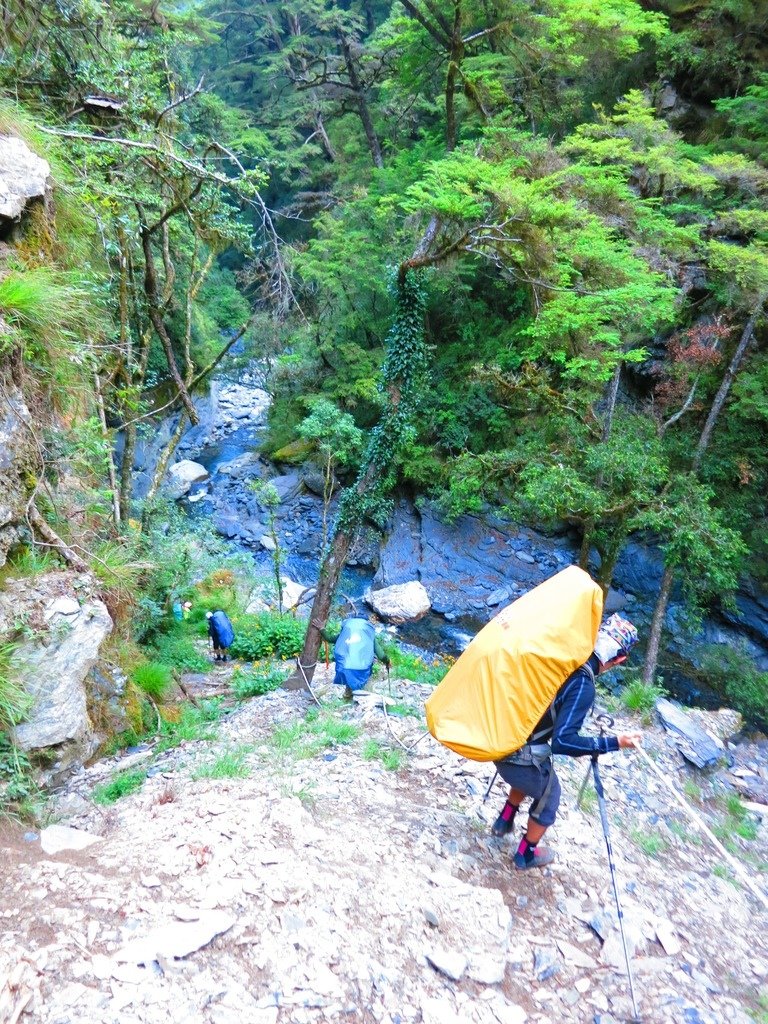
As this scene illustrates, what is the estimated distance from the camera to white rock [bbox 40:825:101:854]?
147 inches

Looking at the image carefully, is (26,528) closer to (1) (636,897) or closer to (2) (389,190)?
(1) (636,897)

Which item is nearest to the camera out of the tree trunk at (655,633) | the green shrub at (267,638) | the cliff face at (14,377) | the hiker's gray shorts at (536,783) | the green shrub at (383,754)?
the hiker's gray shorts at (536,783)

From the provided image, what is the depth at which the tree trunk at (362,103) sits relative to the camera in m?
18.8

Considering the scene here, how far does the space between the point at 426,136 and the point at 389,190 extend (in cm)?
219

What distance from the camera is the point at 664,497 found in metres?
10.0

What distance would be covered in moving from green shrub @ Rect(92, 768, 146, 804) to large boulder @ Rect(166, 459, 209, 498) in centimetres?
1250

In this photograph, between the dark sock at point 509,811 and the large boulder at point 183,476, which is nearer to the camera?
the dark sock at point 509,811

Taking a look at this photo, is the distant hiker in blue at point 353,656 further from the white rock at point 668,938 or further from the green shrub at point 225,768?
the white rock at point 668,938

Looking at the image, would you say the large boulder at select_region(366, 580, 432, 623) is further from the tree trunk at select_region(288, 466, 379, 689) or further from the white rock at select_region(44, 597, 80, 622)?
the white rock at select_region(44, 597, 80, 622)

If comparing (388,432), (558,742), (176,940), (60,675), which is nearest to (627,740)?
(558,742)

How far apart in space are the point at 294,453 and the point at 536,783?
16.4 metres

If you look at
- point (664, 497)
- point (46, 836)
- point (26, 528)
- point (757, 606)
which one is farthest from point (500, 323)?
point (46, 836)

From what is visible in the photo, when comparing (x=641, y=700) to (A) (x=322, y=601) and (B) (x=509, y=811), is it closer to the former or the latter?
(B) (x=509, y=811)

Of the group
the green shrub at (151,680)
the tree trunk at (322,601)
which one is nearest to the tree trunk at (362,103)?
the tree trunk at (322,601)
